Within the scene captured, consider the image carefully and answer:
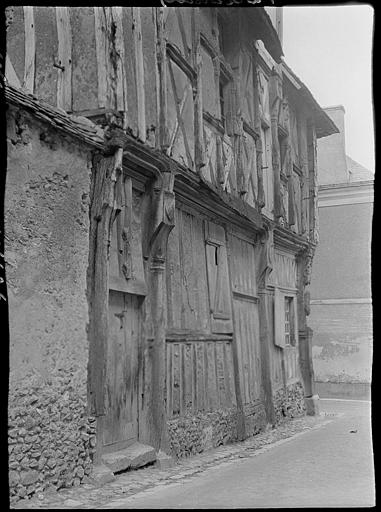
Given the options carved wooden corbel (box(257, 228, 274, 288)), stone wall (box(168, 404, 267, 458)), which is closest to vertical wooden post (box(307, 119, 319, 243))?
carved wooden corbel (box(257, 228, 274, 288))

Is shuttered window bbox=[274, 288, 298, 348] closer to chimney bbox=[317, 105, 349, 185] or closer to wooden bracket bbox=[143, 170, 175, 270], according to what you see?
wooden bracket bbox=[143, 170, 175, 270]

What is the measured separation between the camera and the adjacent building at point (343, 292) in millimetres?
17719

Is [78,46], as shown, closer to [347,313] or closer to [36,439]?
[36,439]

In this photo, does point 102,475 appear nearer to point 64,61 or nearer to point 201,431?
point 201,431

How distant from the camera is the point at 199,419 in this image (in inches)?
307

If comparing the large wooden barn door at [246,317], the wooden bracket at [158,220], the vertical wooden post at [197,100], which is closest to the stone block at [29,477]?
the wooden bracket at [158,220]

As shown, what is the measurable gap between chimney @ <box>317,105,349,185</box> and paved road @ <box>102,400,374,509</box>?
1281cm

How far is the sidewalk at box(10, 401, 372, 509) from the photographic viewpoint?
4824 mm

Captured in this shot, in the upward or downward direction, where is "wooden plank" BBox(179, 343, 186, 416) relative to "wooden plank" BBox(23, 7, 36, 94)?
downward

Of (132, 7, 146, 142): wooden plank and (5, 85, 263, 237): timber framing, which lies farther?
(132, 7, 146, 142): wooden plank

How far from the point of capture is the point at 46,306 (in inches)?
202

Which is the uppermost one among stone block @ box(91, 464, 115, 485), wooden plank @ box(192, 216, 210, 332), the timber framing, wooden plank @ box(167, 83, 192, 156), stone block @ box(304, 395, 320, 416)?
wooden plank @ box(167, 83, 192, 156)

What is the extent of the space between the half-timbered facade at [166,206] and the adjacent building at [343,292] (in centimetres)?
615

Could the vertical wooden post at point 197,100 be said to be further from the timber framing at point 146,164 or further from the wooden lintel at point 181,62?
the timber framing at point 146,164
